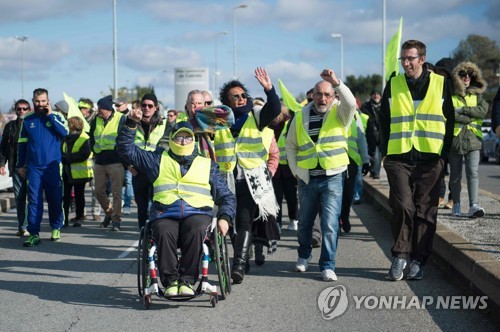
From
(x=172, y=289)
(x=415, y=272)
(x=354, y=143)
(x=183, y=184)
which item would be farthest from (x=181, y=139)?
(x=354, y=143)

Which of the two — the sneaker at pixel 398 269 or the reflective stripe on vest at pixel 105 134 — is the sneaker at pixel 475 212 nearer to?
the sneaker at pixel 398 269

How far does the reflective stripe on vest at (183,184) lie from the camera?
7484 mm

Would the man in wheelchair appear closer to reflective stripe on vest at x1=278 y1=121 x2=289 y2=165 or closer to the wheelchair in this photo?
the wheelchair

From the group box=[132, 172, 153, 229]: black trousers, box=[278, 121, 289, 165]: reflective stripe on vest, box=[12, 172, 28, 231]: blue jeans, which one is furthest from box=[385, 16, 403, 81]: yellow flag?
box=[12, 172, 28, 231]: blue jeans

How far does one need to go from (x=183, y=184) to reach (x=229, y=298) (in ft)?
3.68

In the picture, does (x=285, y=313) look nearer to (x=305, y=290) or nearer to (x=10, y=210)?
(x=305, y=290)

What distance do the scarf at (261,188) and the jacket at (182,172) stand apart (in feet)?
2.99

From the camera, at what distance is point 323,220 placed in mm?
8523

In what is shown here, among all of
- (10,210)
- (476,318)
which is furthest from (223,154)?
(10,210)

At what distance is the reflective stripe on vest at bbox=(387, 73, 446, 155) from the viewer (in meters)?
8.25

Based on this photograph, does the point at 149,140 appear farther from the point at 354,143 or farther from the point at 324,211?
the point at 324,211

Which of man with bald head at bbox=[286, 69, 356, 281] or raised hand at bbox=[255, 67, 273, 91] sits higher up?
raised hand at bbox=[255, 67, 273, 91]

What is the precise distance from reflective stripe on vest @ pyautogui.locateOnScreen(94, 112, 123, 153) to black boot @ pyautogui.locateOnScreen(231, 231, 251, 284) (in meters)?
5.43

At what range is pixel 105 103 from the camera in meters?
12.9
